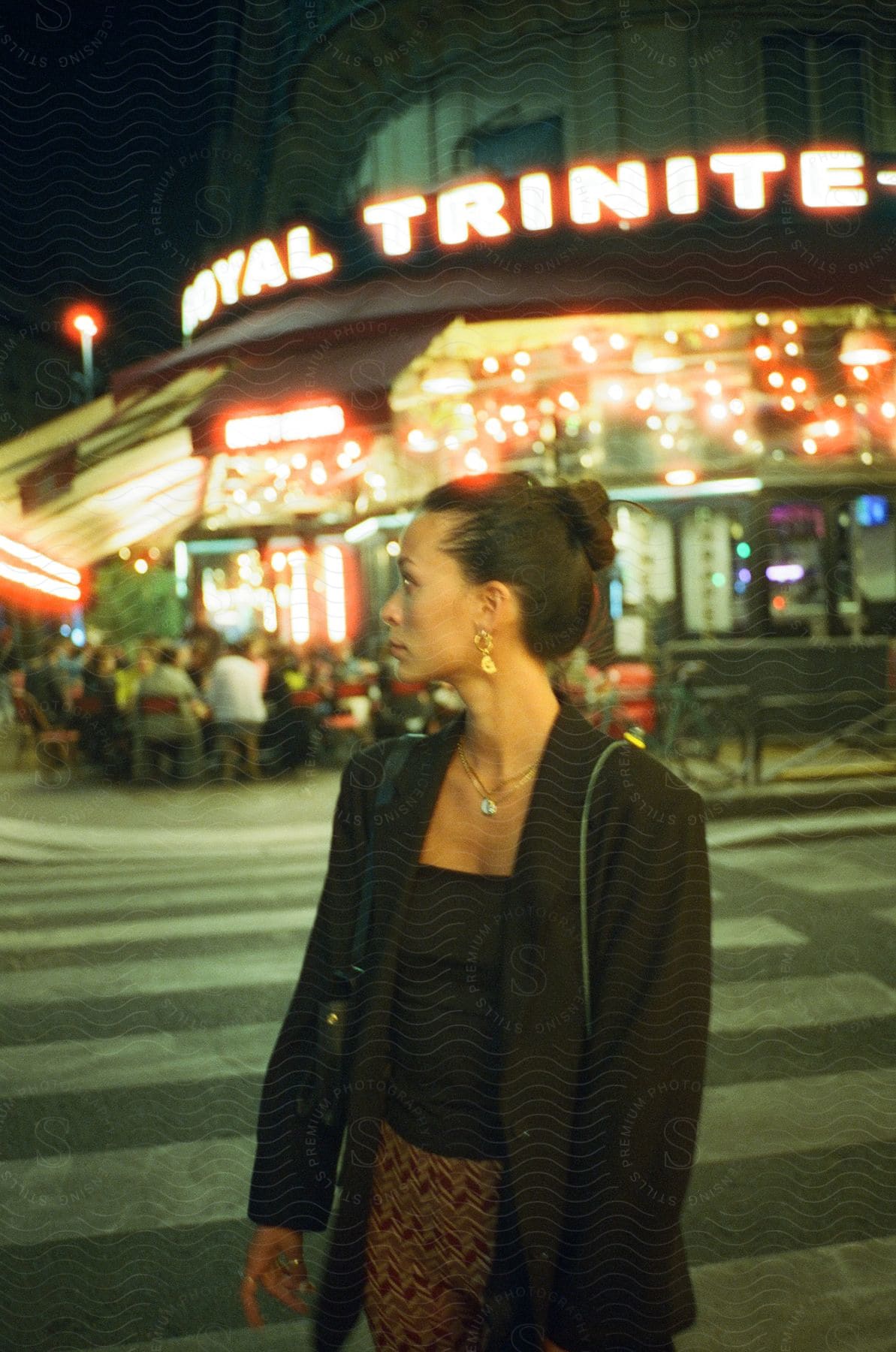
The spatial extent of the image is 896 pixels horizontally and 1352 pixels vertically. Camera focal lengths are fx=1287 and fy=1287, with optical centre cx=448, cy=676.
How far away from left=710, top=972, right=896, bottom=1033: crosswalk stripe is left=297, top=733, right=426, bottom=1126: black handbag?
3.34m

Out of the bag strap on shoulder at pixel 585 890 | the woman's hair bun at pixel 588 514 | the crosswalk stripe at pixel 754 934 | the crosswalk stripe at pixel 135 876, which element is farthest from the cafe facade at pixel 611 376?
the bag strap on shoulder at pixel 585 890

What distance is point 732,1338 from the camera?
2883 mm

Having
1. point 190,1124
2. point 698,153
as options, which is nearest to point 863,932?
point 190,1124

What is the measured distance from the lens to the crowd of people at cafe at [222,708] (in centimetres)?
1246

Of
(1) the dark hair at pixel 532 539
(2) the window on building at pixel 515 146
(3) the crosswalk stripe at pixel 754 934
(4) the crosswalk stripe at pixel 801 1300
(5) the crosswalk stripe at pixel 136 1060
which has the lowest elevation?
(4) the crosswalk stripe at pixel 801 1300

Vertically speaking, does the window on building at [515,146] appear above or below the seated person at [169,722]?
above

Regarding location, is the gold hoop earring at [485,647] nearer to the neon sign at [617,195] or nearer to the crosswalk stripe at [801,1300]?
the crosswalk stripe at [801,1300]

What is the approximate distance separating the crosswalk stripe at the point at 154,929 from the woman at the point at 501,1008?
15.6 ft

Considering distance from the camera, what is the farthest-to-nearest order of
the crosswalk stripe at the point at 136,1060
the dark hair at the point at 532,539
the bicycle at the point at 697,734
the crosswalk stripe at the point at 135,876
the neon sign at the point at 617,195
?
1. the neon sign at the point at 617,195
2. the bicycle at the point at 697,734
3. the crosswalk stripe at the point at 135,876
4. the crosswalk stripe at the point at 136,1060
5. the dark hair at the point at 532,539

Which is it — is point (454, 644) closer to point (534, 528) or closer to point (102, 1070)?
point (534, 528)

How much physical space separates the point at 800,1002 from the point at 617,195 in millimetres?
9270

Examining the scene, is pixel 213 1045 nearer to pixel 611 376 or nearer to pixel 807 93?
pixel 611 376

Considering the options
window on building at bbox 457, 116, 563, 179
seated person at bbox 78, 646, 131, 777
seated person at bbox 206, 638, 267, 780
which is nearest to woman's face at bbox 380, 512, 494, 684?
seated person at bbox 206, 638, 267, 780

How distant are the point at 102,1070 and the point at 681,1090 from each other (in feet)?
11.4
